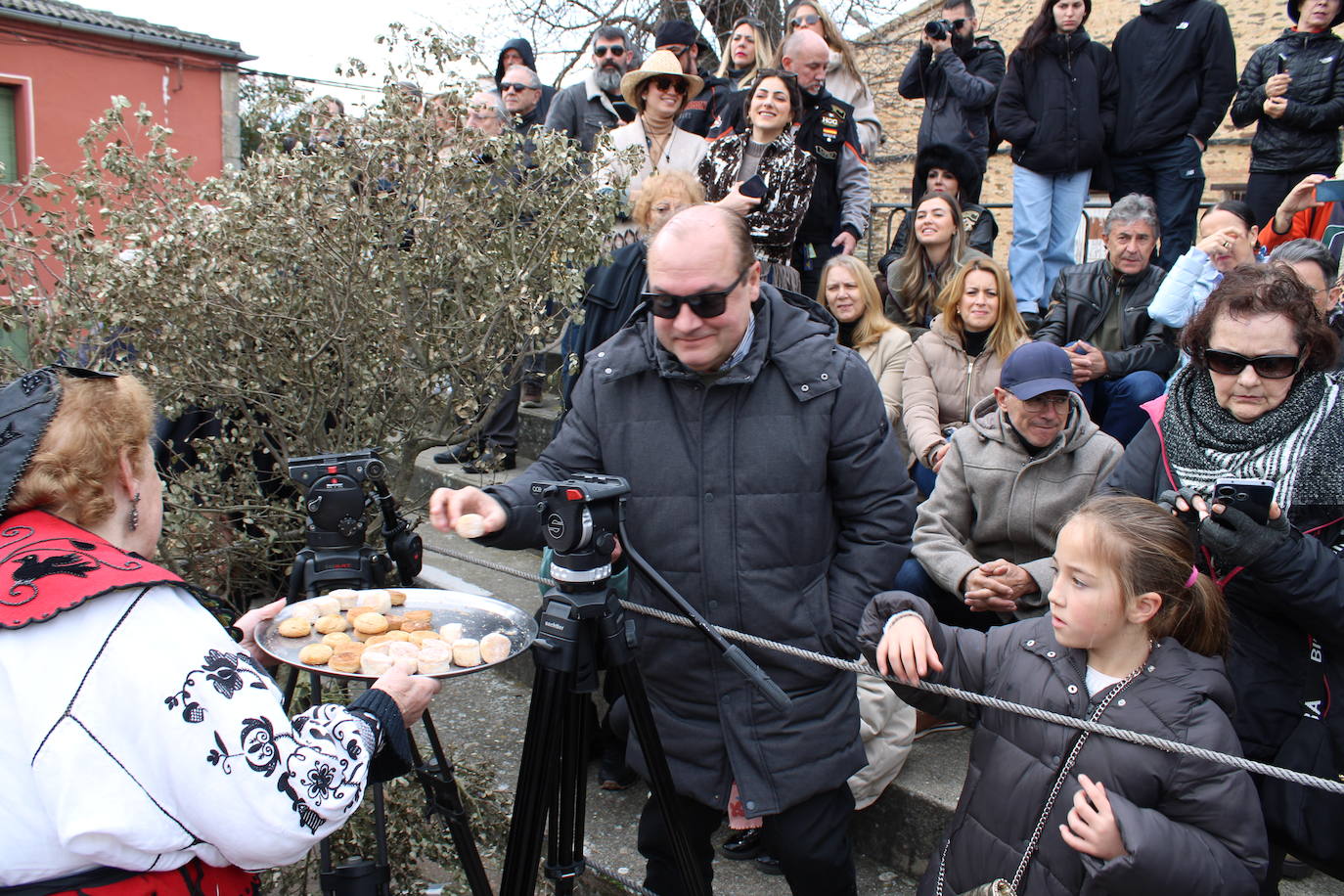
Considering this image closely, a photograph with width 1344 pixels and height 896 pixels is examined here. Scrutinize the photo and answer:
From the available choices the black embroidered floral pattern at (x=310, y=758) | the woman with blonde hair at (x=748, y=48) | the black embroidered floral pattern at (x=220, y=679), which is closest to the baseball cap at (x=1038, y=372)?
the black embroidered floral pattern at (x=310, y=758)

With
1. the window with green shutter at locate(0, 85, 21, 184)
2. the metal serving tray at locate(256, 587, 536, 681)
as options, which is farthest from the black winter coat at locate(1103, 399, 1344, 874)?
the window with green shutter at locate(0, 85, 21, 184)

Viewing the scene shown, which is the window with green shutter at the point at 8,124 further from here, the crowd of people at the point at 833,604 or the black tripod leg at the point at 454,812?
the black tripod leg at the point at 454,812

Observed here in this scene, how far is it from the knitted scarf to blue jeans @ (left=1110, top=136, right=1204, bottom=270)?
4.07m

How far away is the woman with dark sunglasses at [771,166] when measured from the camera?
204 inches

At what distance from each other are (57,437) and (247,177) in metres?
2.14

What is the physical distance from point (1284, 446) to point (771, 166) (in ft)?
11.2

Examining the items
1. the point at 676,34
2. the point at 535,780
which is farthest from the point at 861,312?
the point at 535,780

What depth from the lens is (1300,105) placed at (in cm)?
572

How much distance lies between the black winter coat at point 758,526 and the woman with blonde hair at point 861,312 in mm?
2483

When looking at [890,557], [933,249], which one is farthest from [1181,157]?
[890,557]

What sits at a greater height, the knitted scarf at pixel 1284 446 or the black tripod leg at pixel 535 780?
the knitted scarf at pixel 1284 446

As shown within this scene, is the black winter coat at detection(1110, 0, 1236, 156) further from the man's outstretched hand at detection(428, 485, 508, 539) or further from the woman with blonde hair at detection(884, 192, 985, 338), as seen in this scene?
the man's outstretched hand at detection(428, 485, 508, 539)

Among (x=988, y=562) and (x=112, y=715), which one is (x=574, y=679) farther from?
(x=988, y=562)

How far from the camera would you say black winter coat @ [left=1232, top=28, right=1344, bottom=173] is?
565cm
